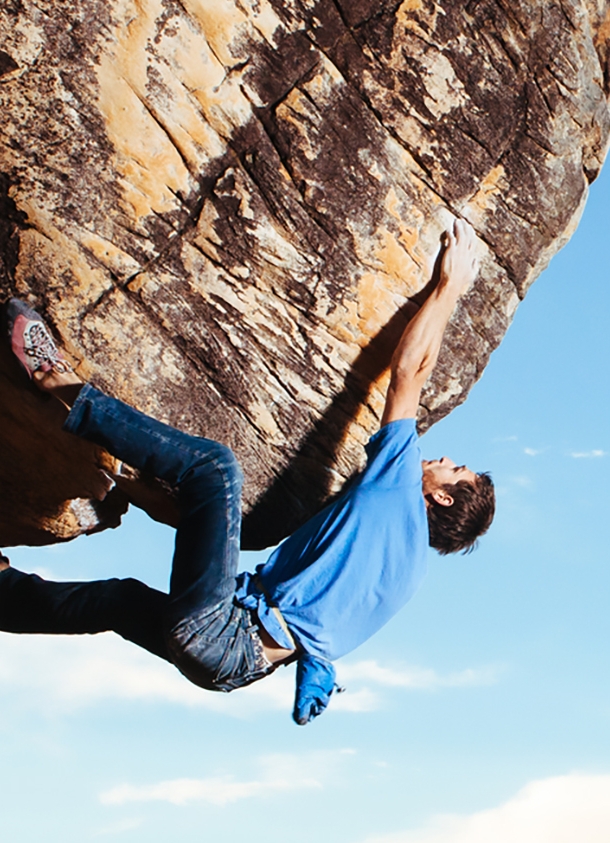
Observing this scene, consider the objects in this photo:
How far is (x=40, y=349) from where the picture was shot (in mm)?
5785

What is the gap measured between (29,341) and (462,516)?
2.84 metres

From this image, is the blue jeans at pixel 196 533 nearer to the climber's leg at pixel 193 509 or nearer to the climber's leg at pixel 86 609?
the climber's leg at pixel 193 509

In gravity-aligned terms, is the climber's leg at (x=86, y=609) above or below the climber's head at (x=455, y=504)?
below

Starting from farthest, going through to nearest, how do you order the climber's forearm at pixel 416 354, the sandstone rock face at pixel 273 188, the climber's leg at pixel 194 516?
the climber's forearm at pixel 416 354 → the sandstone rock face at pixel 273 188 → the climber's leg at pixel 194 516

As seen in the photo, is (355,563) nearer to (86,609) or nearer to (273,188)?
(86,609)

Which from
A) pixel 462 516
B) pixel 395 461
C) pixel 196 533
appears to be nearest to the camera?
pixel 196 533

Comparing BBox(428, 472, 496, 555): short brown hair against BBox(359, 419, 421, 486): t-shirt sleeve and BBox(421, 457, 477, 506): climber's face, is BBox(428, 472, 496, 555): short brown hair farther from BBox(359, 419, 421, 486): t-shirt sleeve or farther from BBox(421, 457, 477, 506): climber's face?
BBox(359, 419, 421, 486): t-shirt sleeve

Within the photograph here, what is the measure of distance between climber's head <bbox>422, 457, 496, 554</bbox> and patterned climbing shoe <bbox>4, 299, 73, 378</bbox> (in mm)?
2369

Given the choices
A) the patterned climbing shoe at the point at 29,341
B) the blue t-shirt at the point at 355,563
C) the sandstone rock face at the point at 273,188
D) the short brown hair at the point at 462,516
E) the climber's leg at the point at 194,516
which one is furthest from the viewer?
the short brown hair at the point at 462,516

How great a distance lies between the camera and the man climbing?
529cm

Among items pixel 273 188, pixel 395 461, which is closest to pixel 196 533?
pixel 395 461

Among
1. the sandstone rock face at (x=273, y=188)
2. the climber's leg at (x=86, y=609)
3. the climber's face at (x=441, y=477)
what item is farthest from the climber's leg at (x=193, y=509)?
the climber's face at (x=441, y=477)

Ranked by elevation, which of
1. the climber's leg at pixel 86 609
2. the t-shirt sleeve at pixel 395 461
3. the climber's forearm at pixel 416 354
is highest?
the climber's forearm at pixel 416 354

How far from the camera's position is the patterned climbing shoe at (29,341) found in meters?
5.75
